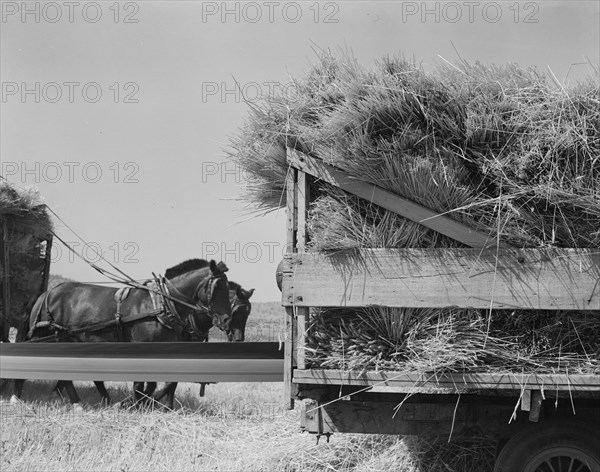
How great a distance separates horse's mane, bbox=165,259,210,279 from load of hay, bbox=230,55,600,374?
549cm

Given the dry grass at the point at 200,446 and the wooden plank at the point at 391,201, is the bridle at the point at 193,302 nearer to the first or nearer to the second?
the dry grass at the point at 200,446

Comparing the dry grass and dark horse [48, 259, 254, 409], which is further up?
dark horse [48, 259, 254, 409]

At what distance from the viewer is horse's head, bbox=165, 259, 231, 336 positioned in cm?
909

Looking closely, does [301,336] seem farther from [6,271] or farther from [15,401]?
[6,271]

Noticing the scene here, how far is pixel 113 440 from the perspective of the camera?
6.29 metres

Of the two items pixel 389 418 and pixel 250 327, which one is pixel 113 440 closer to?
pixel 389 418

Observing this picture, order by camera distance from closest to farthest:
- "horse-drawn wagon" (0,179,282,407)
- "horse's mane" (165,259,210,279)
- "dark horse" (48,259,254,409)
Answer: "horse-drawn wagon" (0,179,282,407)
"dark horse" (48,259,254,409)
"horse's mane" (165,259,210,279)

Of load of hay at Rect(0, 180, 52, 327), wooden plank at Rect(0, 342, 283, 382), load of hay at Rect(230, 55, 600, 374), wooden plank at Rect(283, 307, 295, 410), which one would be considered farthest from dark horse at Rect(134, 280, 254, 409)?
load of hay at Rect(230, 55, 600, 374)

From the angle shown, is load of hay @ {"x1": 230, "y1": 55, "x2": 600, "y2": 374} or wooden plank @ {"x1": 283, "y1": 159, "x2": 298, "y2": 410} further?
wooden plank @ {"x1": 283, "y1": 159, "x2": 298, "y2": 410}

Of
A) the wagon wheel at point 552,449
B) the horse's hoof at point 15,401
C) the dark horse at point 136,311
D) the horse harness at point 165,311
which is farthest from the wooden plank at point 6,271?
Result: the wagon wheel at point 552,449

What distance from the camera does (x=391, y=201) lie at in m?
4.05

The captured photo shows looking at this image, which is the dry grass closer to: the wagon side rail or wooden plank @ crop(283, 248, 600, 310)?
the wagon side rail

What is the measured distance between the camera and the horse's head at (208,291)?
29.8 feet

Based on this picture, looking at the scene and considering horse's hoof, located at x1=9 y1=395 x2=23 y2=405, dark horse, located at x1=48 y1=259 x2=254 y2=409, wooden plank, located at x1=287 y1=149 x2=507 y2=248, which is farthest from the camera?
dark horse, located at x1=48 y1=259 x2=254 y2=409
